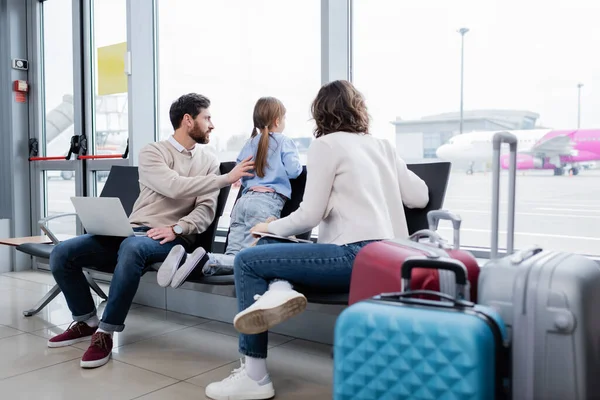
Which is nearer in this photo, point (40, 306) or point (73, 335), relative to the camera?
point (73, 335)

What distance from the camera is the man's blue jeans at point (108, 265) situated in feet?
8.13

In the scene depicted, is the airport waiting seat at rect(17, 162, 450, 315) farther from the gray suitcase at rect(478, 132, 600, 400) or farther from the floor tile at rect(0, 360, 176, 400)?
the gray suitcase at rect(478, 132, 600, 400)

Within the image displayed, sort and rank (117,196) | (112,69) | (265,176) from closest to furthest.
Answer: (265,176) → (117,196) → (112,69)

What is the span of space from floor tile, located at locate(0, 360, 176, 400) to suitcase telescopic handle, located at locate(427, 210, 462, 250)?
1177mm

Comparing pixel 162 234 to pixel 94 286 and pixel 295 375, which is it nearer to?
pixel 295 375

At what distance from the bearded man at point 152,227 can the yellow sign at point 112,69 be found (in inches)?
57.7

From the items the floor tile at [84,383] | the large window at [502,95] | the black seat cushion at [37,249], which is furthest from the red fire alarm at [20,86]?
the large window at [502,95]

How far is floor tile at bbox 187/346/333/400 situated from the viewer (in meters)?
2.14

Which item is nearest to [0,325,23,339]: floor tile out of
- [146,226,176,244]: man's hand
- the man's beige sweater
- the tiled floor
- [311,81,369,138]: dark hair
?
the tiled floor

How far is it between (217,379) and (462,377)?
A: 128cm

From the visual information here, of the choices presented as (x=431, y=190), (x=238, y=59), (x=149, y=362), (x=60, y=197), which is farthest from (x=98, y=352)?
(x=60, y=197)

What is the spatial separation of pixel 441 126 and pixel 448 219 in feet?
2.93

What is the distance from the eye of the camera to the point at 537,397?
4.37 feet

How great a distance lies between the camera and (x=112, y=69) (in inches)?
168
